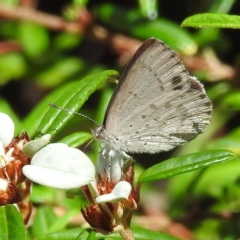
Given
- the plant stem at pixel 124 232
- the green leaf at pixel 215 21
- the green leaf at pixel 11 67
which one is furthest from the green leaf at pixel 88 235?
the green leaf at pixel 11 67

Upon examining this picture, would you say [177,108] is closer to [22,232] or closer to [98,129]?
[98,129]

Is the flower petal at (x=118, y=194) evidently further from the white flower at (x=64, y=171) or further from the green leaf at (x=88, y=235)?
the green leaf at (x=88, y=235)

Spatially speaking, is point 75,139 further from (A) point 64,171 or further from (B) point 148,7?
(B) point 148,7

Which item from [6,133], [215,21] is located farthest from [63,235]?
[215,21]

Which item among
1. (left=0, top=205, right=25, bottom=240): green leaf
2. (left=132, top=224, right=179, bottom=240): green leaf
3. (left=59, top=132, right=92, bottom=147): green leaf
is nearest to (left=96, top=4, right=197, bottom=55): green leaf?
(left=59, top=132, right=92, bottom=147): green leaf

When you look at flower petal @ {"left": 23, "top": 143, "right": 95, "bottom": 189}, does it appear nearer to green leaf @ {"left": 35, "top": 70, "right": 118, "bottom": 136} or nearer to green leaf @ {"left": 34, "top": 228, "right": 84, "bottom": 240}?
green leaf @ {"left": 35, "top": 70, "right": 118, "bottom": 136}

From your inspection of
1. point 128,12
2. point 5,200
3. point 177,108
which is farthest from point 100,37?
point 5,200
